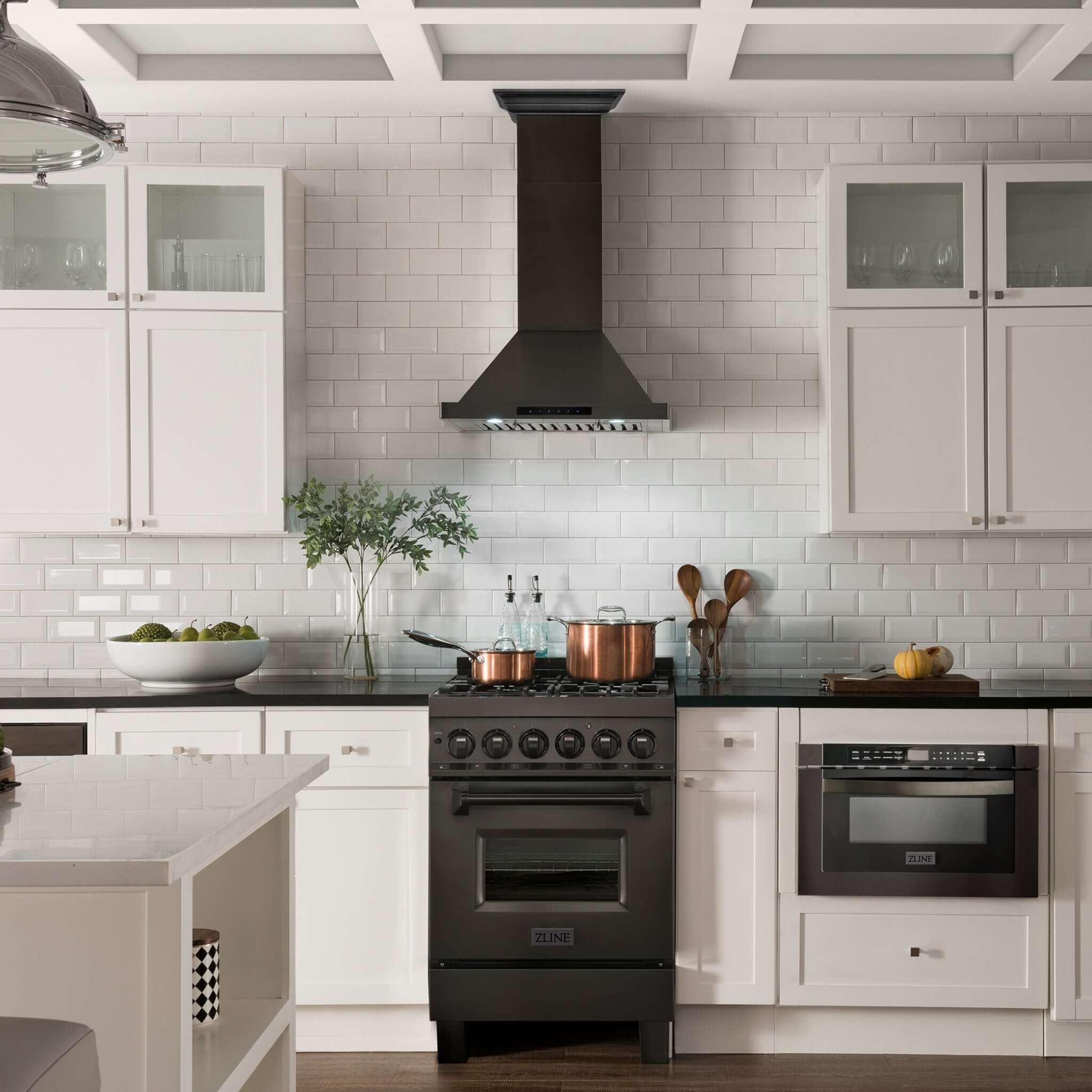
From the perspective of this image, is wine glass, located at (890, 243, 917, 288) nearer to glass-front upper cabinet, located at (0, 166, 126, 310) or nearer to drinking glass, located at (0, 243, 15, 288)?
glass-front upper cabinet, located at (0, 166, 126, 310)

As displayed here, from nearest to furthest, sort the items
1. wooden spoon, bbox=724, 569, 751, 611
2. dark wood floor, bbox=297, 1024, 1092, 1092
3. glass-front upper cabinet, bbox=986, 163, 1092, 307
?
1. dark wood floor, bbox=297, 1024, 1092, 1092
2. glass-front upper cabinet, bbox=986, 163, 1092, 307
3. wooden spoon, bbox=724, 569, 751, 611

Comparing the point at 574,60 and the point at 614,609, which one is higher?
the point at 574,60

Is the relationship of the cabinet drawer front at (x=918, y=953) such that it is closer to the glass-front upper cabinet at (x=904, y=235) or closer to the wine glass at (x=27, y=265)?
the glass-front upper cabinet at (x=904, y=235)

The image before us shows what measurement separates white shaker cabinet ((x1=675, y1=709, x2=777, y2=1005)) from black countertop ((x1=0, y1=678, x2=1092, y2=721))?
9.5 inches

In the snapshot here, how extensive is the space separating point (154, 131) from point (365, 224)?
82 cm

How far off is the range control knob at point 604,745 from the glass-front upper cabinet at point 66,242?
6.77ft

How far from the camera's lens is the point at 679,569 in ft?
12.2

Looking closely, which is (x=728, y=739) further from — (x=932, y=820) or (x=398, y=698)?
(x=398, y=698)

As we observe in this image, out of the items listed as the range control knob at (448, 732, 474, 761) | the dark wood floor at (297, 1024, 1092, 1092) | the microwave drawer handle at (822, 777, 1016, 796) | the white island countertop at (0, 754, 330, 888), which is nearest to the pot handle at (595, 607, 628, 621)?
the range control knob at (448, 732, 474, 761)

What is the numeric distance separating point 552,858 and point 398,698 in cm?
65

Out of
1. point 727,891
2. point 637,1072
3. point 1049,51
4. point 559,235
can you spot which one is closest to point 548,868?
point 727,891

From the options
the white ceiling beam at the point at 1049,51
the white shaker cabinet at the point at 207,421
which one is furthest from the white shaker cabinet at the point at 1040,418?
the white shaker cabinet at the point at 207,421

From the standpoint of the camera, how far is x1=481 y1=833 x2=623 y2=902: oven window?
10.2 feet

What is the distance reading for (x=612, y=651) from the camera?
333cm
